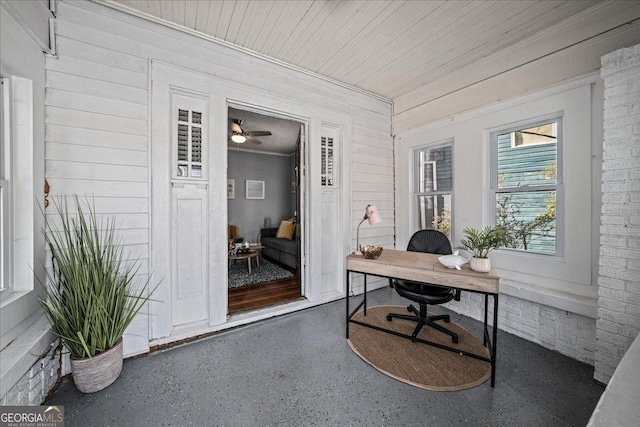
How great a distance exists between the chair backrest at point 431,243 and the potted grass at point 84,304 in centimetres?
262

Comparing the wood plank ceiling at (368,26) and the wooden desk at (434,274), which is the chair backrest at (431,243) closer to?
the wooden desk at (434,274)

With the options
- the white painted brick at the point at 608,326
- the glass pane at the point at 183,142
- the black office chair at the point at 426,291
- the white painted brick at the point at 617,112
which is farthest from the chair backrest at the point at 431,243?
the glass pane at the point at 183,142

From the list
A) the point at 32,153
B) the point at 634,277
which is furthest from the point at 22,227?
the point at 634,277

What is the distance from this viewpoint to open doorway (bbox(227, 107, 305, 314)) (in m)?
3.83

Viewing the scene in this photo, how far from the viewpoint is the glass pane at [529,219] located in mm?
2312

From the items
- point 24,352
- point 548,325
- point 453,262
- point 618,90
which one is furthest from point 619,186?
point 24,352

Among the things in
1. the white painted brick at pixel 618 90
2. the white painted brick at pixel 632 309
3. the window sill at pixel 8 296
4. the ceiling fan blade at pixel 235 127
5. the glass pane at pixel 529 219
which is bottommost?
the white painted brick at pixel 632 309

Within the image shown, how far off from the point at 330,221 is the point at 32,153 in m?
2.73

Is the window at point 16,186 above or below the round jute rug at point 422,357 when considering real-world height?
above

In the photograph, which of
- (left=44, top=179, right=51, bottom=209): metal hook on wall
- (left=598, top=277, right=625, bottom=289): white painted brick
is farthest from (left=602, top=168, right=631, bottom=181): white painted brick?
(left=44, top=179, right=51, bottom=209): metal hook on wall

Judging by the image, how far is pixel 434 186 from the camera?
334 centimetres

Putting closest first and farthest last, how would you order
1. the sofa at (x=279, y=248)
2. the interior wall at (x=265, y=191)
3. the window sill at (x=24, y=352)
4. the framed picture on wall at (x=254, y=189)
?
the window sill at (x=24, y=352) → the sofa at (x=279, y=248) → the interior wall at (x=265, y=191) → the framed picture on wall at (x=254, y=189)

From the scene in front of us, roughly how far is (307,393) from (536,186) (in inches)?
111

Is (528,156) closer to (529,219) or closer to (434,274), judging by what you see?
(529,219)
